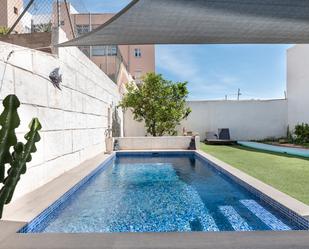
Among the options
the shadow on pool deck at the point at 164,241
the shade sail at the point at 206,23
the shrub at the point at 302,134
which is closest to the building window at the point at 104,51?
the shrub at the point at 302,134

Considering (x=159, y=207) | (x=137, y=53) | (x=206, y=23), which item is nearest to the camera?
(x=206, y=23)

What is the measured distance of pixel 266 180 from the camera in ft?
26.3

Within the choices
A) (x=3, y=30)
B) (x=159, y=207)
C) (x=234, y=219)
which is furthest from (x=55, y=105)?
(x=234, y=219)

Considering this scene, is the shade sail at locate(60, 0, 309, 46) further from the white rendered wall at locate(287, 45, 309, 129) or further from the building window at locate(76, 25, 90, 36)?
the white rendered wall at locate(287, 45, 309, 129)

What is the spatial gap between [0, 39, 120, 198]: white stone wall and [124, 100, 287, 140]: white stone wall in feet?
34.8

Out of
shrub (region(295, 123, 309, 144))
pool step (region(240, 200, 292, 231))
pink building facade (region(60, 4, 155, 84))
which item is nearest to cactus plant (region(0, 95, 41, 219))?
pink building facade (region(60, 4, 155, 84))

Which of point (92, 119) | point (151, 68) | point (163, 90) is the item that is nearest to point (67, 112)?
point (92, 119)

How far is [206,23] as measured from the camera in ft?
16.2

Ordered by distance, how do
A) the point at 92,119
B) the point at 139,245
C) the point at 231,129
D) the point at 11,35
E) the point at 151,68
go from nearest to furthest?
the point at 139,245, the point at 11,35, the point at 92,119, the point at 231,129, the point at 151,68

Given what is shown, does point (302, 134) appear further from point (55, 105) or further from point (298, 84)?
point (55, 105)

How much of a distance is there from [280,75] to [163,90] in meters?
12.8

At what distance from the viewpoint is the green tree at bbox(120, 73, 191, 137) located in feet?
60.6

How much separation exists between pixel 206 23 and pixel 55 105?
5.38 meters

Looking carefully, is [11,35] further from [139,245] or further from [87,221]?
[139,245]
